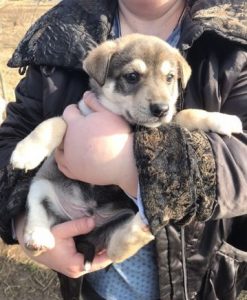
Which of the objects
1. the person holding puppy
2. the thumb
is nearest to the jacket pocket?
the person holding puppy

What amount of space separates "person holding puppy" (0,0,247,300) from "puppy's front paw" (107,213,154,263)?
67 millimetres

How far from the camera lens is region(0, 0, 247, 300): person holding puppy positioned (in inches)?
64.9

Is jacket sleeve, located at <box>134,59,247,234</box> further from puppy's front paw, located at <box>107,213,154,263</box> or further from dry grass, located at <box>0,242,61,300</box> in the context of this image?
dry grass, located at <box>0,242,61,300</box>

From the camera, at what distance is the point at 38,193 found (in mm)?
2104

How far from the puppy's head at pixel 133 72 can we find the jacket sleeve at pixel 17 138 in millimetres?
255

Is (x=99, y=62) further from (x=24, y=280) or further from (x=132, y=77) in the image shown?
(x=24, y=280)

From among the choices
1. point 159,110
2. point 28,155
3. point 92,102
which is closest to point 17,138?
point 28,155

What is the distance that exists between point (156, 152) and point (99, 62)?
0.58m

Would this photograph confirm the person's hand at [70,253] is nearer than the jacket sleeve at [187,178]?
No

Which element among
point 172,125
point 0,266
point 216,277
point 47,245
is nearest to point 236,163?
point 172,125

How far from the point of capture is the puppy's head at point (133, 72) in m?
2.02

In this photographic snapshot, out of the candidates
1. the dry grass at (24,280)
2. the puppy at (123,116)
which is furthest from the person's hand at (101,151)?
the dry grass at (24,280)

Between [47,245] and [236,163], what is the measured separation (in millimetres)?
793

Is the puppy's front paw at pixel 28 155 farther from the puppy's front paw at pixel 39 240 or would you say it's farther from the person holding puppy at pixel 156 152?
the puppy's front paw at pixel 39 240
